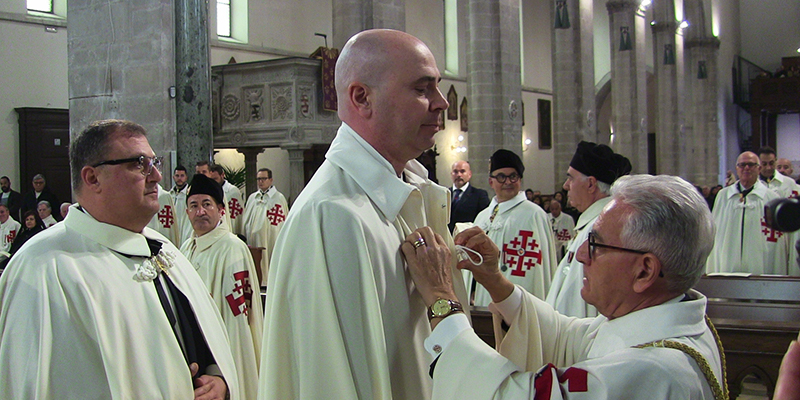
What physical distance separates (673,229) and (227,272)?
3486mm

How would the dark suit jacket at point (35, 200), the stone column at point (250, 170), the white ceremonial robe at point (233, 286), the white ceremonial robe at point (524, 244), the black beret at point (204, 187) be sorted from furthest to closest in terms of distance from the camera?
the stone column at point (250, 170) < the dark suit jacket at point (35, 200) < the white ceremonial robe at point (524, 244) < the black beret at point (204, 187) < the white ceremonial robe at point (233, 286)

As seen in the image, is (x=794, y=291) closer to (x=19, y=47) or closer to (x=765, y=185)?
(x=765, y=185)

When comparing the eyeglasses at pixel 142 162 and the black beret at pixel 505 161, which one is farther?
the black beret at pixel 505 161

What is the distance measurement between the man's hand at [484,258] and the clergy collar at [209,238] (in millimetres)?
2982

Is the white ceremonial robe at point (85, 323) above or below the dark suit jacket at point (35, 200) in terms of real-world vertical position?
below

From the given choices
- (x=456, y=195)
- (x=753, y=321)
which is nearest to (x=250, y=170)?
(x=456, y=195)

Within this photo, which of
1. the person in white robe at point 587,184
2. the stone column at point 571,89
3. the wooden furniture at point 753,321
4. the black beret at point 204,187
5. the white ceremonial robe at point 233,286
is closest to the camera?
the wooden furniture at point 753,321

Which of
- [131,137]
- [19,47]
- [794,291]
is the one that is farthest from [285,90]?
[131,137]

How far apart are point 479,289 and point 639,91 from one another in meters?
18.7

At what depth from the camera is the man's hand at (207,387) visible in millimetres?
2461

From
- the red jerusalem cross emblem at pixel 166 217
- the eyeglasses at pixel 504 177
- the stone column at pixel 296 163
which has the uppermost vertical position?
the stone column at pixel 296 163

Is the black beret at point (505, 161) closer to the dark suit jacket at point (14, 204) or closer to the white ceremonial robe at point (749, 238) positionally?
the white ceremonial robe at point (749, 238)

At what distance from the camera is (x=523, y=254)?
6215 millimetres

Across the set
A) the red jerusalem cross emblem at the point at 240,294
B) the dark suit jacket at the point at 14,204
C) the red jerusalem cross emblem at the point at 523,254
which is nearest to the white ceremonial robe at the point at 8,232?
the dark suit jacket at the point at 14,204
